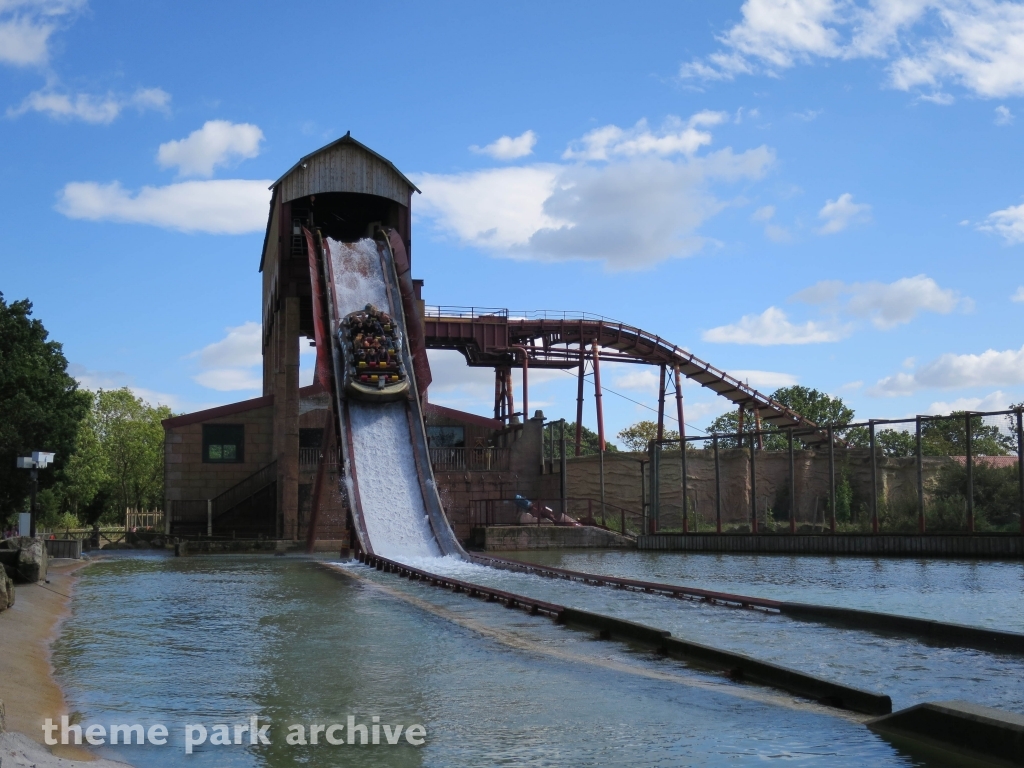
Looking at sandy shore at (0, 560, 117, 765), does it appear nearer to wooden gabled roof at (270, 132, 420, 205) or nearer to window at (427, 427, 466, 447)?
wooden gabled roof at (270, 132, 420, 205)

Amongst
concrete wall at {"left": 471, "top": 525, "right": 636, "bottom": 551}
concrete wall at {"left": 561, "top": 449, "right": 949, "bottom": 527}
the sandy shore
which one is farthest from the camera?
concrete wall at {"left": 561, "top": 449, "right": 949, "bottom": 527}

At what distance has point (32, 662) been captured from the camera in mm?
8820

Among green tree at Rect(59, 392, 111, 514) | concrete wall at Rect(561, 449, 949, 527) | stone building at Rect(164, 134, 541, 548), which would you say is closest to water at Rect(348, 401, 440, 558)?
stone building at Rect(164, 134, 541, 548)

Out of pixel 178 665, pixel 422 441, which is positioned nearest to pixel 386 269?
pixel 422 441

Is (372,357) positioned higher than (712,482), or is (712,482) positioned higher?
(372,357)

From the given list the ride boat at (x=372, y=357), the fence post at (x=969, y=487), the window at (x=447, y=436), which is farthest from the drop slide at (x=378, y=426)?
the fence post at (x=969, y=487)

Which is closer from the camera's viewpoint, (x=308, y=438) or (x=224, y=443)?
(x=224, y=443)

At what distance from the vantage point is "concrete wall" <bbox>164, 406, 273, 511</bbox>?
33438 mm

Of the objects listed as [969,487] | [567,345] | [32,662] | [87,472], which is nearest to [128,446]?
[87,472]

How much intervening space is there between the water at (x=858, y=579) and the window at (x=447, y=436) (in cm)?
1185

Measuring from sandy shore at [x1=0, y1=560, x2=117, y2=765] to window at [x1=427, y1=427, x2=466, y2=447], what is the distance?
70.0 feet

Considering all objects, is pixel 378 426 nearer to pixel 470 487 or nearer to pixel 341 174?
pixel 470 487

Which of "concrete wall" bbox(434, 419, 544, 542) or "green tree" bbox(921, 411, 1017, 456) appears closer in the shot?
"concrete wall" bbox(434, 419, 544, 542)

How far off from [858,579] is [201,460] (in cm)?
2233
